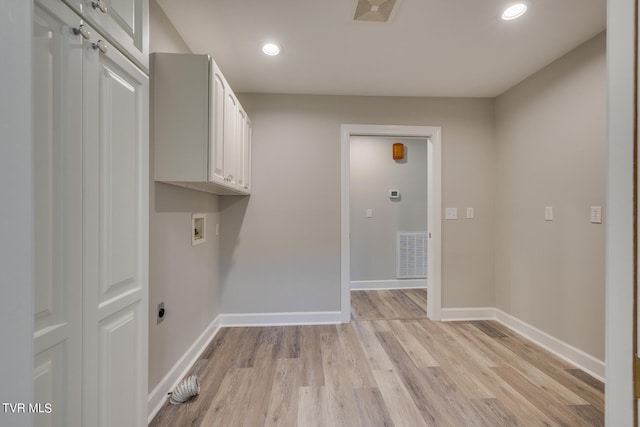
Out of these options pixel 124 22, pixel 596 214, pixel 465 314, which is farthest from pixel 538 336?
pixel 124 22

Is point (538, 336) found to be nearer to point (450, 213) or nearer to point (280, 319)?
point (450, 213)

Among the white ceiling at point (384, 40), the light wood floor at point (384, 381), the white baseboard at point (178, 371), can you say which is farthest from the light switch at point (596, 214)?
the white baseboard at point (178, 371)

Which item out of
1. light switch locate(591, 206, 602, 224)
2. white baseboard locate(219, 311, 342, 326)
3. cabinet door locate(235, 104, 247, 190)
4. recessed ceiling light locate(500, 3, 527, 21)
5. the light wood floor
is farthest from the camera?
white baseboard locate(219, 311, 342, 326)

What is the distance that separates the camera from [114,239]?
933 millimetres

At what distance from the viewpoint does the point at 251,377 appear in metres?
1.95

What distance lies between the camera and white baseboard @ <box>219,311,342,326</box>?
284 centimetres

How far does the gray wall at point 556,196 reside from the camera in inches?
77.4

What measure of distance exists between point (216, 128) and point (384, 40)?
133cm

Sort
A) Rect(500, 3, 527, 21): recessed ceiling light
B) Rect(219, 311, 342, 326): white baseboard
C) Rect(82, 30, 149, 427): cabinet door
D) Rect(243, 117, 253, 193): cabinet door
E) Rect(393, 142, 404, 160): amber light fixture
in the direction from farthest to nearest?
1. Rect(393, 142, 404, 160): amber light fixture
2. Rect(219, 311, 342, 326): white baseboard
3. Rect(243, 117, 253, 193): cabinet door
4. Rect(500, 3, 527, 21): recessed ceiling light
5. Rect(82, 30, 149, 427): cabinet door

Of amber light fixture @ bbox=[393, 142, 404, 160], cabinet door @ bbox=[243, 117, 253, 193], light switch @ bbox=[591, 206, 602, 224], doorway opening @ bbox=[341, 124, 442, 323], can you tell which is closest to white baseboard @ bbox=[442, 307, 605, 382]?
doorway opening @ bbox=[341, 124, 442, 323]

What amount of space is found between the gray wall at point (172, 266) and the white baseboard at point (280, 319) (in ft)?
1.25

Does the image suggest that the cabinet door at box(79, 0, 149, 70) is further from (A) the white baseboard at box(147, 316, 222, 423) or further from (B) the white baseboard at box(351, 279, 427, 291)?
(B) the white baseboard at box(351, 279, 427, 291)

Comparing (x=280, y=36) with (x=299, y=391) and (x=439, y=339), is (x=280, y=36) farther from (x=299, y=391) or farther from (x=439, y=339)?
(x=439, y=339)

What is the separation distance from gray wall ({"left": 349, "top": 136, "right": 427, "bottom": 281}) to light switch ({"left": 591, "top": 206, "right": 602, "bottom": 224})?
7.90 feet
